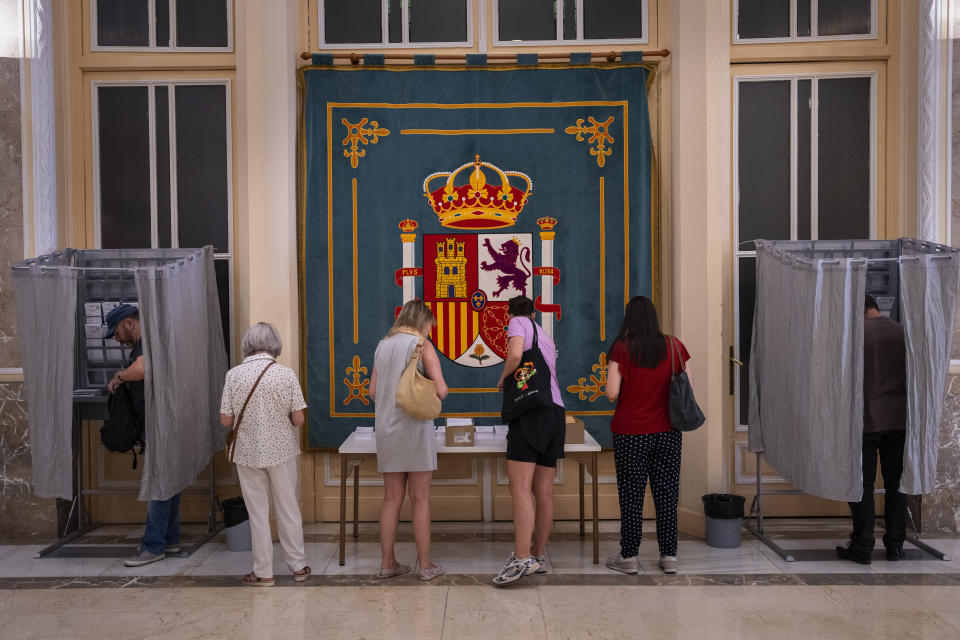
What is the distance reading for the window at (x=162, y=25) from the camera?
17.1 feet

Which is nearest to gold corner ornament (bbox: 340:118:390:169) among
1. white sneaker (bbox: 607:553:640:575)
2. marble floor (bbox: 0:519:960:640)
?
marble floor (bbox: 0:519:960:640)

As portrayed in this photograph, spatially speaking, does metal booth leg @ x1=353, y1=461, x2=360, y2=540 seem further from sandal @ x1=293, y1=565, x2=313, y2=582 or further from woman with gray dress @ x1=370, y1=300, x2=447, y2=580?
sandal @ x1=293, y1=565, x2=313, y2=582

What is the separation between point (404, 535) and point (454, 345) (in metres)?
1.29

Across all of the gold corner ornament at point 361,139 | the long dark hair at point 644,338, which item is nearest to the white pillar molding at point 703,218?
the long dark hair at point 644,338

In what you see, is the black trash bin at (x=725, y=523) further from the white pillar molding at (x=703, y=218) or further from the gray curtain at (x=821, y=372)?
the gray curtain at (x=821, y=372)

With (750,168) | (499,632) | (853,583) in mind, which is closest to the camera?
(499,632)

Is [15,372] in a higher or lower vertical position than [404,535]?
higher

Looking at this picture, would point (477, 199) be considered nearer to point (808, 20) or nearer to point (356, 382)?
point (356, 382)

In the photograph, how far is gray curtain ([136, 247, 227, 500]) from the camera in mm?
4305

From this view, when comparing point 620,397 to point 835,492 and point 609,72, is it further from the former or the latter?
point 609,72

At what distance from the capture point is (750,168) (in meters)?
5.20

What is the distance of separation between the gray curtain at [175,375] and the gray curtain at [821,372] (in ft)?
11.5

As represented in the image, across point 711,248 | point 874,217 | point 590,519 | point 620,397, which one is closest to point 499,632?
point 620,397

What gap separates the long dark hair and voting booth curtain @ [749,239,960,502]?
942 millimetres
